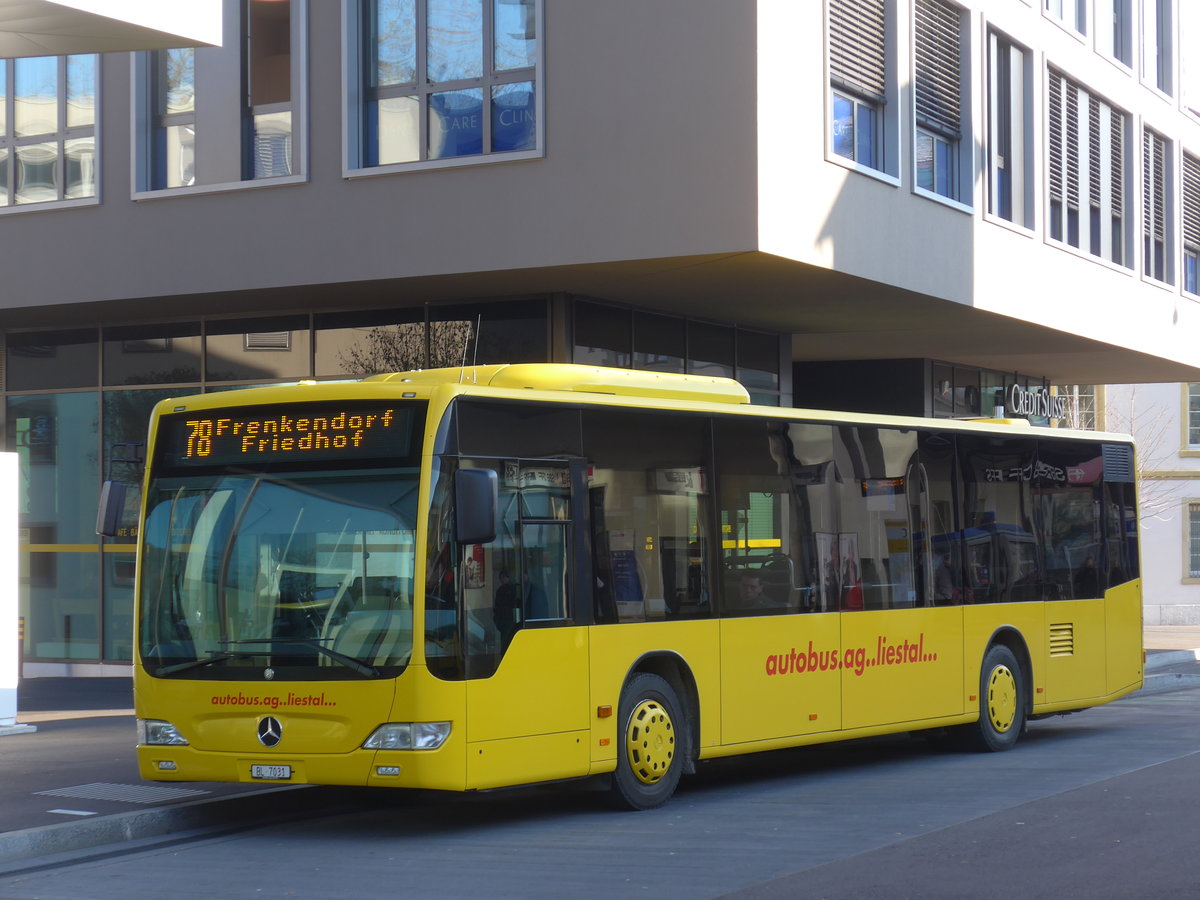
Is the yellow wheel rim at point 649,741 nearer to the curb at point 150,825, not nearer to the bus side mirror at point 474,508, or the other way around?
the bus side mirror at point 474,508

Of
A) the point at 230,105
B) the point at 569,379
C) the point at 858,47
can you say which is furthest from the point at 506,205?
the point at 569,379

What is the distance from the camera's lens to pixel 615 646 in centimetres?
1105

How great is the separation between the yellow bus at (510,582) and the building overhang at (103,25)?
2.80 metres

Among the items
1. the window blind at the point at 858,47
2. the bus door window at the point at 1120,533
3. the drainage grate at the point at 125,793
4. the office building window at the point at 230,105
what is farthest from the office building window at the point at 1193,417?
the drainage grate at the point at 125,793

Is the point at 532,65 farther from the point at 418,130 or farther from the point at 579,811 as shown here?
the point at 579,811

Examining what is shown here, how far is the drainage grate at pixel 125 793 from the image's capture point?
37.0ft

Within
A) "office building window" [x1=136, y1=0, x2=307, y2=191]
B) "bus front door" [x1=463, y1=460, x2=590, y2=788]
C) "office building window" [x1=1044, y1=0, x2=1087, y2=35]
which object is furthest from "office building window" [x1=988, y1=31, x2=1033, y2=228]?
"bus front door" [x1=463, y1=460, x2=590, y2=788]

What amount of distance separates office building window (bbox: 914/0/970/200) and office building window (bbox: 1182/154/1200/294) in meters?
9.88

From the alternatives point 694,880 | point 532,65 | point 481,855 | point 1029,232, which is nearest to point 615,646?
point 481,855

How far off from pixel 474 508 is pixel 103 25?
4.74m

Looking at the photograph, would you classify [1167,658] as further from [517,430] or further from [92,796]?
[92,796]

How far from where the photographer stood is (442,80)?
62.7 feet

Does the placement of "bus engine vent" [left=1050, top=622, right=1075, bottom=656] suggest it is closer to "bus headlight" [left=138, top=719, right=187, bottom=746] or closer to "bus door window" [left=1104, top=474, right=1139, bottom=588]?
"bus door window" [left=1104, top=474, right=1139, bottom=588]

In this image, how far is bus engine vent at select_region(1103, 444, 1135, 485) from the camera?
55.5ft
